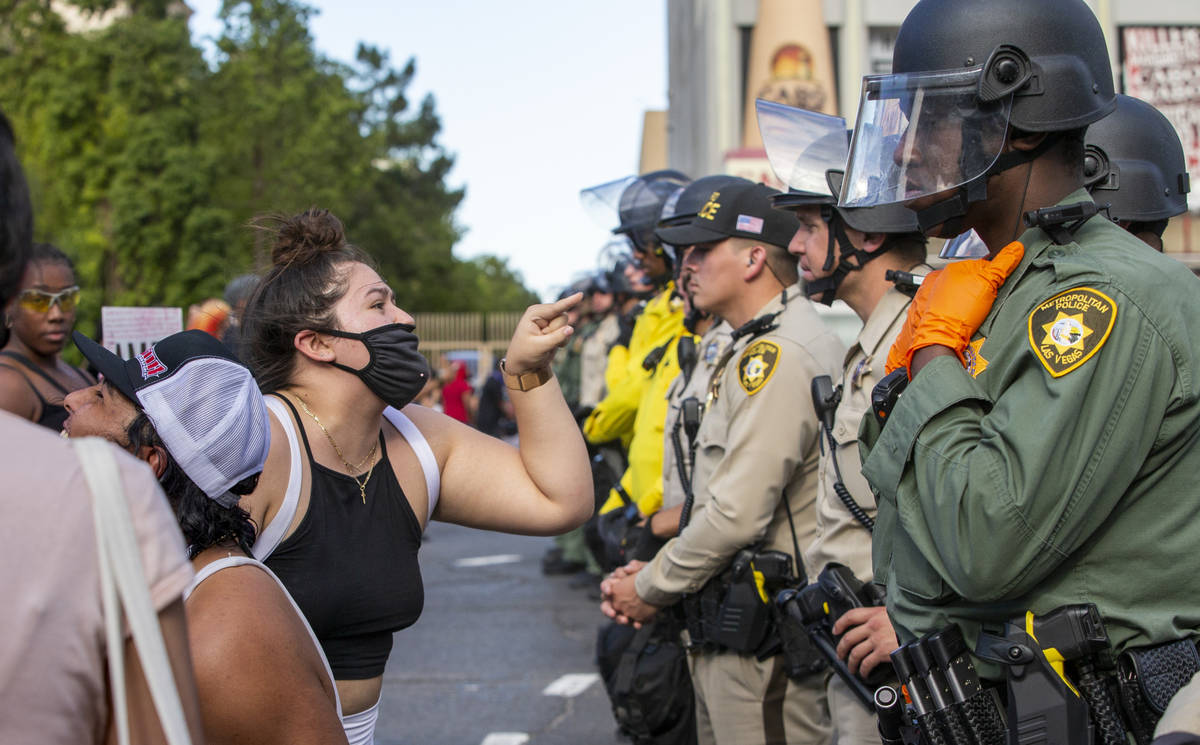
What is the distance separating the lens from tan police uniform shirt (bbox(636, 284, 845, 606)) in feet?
12.0

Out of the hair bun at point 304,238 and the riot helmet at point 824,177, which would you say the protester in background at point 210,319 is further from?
the riot helmet at point 824,177

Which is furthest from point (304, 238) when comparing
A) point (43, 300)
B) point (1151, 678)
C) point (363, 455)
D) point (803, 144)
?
point (1151, 678)

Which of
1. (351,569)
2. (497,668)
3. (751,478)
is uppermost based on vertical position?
(351,569)

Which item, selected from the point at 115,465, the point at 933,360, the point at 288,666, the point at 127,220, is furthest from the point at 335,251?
the point at 127,220

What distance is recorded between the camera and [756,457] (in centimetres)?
364

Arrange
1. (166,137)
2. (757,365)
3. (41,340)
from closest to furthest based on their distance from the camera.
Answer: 1. (757,365)
2. (41,340)
3. (166,137)

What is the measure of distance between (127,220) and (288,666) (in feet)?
88.8

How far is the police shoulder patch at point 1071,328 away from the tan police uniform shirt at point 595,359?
23.2 feet

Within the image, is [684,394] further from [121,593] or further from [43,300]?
[121,593]

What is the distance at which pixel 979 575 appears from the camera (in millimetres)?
1903

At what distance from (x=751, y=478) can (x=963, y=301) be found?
5.35ft

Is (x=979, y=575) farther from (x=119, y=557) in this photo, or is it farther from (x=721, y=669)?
(x=721, y=669)

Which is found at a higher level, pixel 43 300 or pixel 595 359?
pixel 43 300

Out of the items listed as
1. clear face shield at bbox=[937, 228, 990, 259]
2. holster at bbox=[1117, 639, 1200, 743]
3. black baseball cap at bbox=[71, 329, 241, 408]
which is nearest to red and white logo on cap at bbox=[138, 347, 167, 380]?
black baseball cap at bbox=[71, 329, 241, 408]
